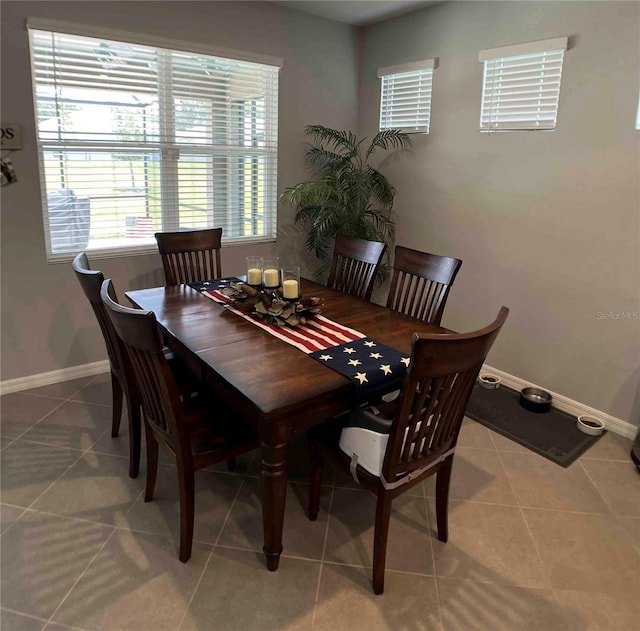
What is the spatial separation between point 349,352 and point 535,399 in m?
1.70

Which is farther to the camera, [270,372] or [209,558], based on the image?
[209,558]

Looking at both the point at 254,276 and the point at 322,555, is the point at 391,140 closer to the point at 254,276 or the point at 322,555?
the point at 254,276

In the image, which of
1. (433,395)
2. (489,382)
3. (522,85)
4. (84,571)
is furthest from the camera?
(489,382)

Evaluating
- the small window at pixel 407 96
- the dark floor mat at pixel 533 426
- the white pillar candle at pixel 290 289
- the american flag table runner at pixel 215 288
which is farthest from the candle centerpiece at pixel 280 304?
the small window at pixel 407 96

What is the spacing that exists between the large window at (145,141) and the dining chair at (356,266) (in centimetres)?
113

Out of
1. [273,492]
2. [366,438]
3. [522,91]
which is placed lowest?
[273,492]

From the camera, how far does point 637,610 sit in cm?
171

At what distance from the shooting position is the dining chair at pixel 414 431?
1.43 meters

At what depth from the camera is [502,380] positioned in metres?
3.42

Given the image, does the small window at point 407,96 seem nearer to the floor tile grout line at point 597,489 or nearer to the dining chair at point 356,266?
the dining chair at point 356,266

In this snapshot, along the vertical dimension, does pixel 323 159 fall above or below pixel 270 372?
above

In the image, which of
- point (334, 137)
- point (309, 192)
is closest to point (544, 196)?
point (309, 192)

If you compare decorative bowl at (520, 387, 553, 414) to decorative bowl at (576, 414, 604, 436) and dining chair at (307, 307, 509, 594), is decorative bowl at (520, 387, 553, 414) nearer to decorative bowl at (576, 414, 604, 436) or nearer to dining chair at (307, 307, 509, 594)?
decorative bowl at (576, 414, 604, 436)

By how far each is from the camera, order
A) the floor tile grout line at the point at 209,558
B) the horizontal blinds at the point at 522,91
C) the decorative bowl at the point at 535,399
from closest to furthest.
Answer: the floor tile grout line at the point at 209,558
the horizontal blinds at the point at 522,91
the decorative bowl at the point at 535,399
